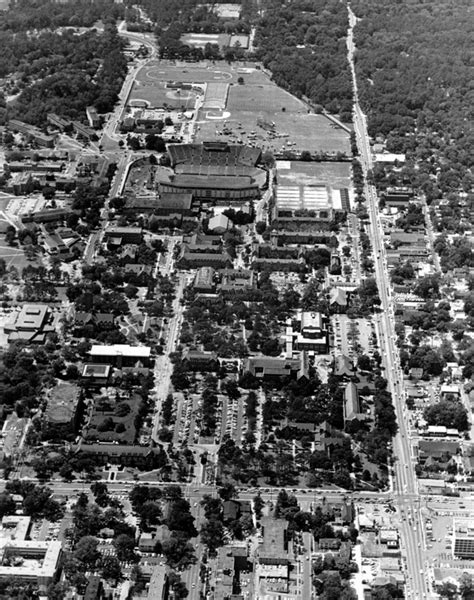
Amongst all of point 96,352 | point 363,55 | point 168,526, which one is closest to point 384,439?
point 168,526

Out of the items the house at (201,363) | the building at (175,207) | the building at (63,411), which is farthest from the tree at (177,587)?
the building at (175,207)

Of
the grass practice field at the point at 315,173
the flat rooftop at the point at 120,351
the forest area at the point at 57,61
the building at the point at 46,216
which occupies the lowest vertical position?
the forest area at the point at 57,61

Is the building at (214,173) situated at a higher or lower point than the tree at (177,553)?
lower

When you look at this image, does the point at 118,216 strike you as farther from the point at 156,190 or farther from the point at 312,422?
the point at 312,422

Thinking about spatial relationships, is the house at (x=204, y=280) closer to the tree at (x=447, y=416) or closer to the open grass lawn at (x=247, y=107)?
the tree at (x=447, y=416)

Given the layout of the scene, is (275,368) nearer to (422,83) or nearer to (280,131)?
(280,131)
